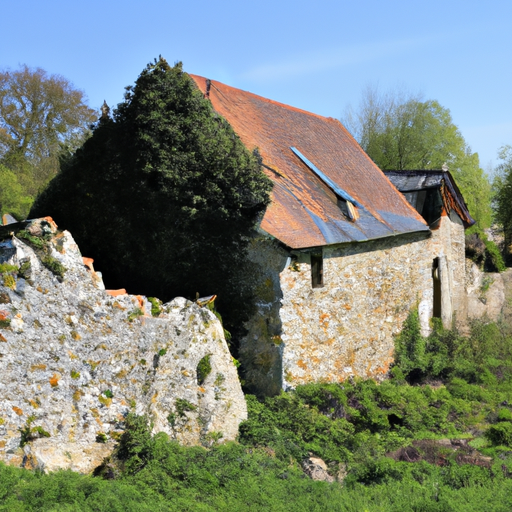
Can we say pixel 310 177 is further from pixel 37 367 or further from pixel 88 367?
pixel 37 367

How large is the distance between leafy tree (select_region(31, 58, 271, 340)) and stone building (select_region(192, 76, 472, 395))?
656 mm

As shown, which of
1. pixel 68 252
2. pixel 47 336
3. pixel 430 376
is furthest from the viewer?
pixel 430 376

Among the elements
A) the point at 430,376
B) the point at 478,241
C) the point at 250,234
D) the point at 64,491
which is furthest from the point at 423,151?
the point at 64,491

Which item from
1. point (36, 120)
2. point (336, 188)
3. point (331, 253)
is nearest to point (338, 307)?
point (331, 253)

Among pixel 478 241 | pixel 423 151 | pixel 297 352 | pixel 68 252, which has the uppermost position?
pixel 423 151

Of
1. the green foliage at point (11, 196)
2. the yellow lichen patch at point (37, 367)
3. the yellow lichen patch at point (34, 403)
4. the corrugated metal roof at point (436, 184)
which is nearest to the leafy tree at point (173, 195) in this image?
the yellow lichen patch at point (37, 367)

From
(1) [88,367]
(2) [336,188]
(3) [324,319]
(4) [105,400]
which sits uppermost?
(2) [336,188]

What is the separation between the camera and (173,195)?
12.5 meters

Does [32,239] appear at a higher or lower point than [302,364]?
higher

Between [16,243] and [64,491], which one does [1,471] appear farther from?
[16,243]

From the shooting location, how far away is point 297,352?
13.0 metres

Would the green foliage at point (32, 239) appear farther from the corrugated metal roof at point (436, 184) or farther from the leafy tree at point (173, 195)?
the corrugated metal roof at point (436, 184)

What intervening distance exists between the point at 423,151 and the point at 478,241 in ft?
34.9

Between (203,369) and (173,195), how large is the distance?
11.7 ft
